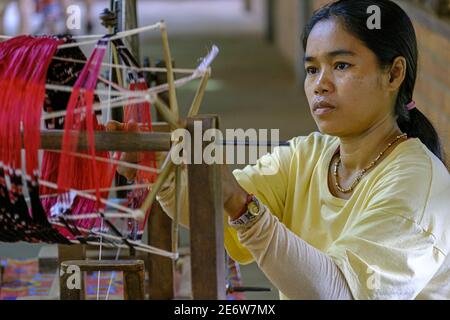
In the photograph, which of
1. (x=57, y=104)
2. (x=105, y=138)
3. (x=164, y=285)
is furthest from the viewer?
(x=164, y=285)

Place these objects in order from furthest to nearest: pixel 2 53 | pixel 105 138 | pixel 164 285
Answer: pixel 164 285 → pixel 2 53 → pixel 105 138

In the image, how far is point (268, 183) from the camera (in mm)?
1854

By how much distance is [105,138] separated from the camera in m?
1.27

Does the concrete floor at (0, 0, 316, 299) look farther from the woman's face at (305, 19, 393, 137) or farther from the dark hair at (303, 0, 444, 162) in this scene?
the woman's face at (305, 19, 393, 137)

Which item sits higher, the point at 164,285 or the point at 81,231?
the point at 81,231

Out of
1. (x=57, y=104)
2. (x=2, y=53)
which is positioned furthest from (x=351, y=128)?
(x=2, y=53)

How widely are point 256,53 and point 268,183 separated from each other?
6.82 m

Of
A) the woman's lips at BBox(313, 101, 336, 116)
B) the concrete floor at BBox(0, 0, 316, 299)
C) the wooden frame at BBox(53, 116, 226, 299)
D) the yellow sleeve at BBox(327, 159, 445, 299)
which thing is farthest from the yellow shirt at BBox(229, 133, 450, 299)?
the concrete floor at BBox(0, 0, 316, 299)

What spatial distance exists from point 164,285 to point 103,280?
440 millimetres

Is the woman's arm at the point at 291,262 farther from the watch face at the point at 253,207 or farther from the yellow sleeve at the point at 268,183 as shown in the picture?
the yellow sleeve at the point at 268,183

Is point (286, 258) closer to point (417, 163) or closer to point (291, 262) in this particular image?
point (291, 262)

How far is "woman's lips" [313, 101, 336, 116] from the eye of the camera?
1.61 m

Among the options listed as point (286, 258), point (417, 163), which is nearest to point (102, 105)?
point (286, 258)
